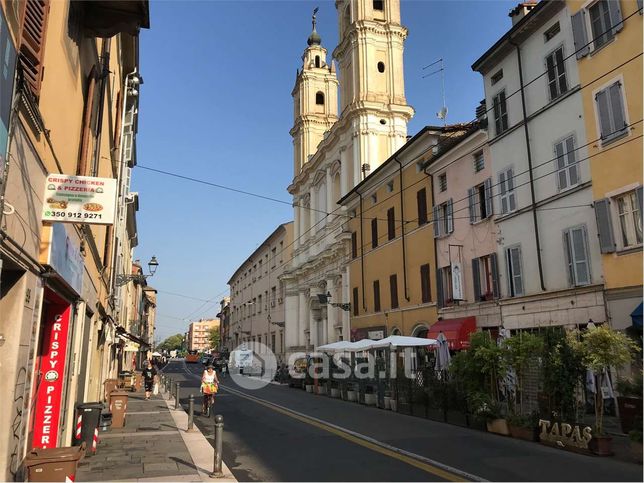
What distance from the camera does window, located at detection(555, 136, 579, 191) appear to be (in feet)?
55.2

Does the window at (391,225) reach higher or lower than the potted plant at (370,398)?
higher

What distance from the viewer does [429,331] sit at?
78.8 feet

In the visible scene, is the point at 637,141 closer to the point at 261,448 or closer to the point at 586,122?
the point at 586,122

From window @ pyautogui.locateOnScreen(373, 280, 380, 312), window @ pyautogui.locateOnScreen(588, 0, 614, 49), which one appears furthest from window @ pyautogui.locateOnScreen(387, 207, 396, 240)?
window @ pyautogui.locateOnScreen(588, 0, 614, 49)

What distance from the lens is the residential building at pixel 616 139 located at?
14.4 metres

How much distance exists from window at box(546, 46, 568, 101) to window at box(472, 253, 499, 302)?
646 centimetres

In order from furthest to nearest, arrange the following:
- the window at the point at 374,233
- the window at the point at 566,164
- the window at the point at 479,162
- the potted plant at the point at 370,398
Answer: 1. the window at the point at 374,233
2. the window at the point at 479,162
3. the potted plant at the point at 370,398
4. the window at the point at 566,164

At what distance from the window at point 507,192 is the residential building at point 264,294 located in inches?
1393

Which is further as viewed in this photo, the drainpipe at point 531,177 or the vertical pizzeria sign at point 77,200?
the drainpipe at point 531,177

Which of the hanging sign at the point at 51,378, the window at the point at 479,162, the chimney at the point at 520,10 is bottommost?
Result: the hanging sign at the point at 51,378

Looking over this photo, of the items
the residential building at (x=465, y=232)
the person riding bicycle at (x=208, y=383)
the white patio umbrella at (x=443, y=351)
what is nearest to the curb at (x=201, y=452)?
the person riding bicycle at (x=208, y=383)

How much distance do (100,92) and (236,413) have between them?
12500 mm

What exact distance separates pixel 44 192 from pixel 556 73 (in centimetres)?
1704

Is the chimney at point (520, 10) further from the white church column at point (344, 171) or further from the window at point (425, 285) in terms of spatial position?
the white church column at point (344, 171)
